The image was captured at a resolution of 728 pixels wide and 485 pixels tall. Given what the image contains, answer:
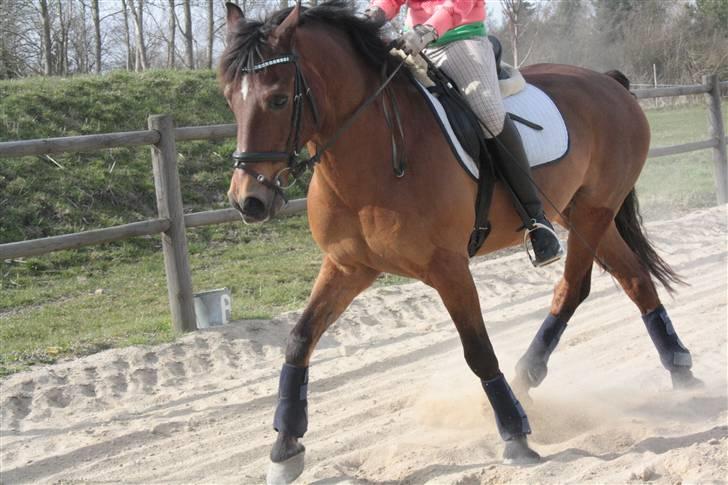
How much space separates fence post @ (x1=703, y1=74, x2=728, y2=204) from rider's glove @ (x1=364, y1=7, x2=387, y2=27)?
9.28 m

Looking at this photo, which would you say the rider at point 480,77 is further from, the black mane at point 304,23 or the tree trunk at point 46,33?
the tree trunk at point 46,33

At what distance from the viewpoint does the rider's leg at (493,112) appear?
176 inches

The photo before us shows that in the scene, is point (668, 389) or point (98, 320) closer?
point (668, 389)

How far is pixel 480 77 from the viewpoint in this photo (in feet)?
14.8

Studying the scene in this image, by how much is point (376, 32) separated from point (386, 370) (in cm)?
281

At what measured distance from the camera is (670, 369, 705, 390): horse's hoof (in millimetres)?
5324

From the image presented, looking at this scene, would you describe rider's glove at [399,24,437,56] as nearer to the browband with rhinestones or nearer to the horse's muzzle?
the browband with rhinestones

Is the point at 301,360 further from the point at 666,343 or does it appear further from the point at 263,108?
the point at 666,343

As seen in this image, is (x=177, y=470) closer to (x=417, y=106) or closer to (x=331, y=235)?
(x=331, y=235)

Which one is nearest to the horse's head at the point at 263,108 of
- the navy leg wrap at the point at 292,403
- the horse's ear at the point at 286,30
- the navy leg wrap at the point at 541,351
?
the horse's ear at the point at 286,30

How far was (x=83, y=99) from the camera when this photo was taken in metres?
14.0

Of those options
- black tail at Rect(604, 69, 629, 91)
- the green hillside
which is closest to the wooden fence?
black tail at Rect(604, 69, 629, 91)

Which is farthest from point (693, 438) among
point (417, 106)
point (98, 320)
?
point (98, 320)

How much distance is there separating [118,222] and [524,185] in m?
8.14
